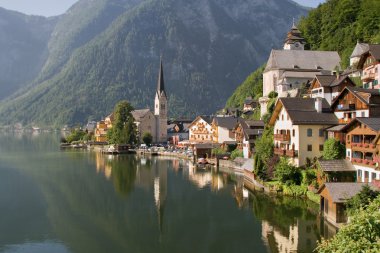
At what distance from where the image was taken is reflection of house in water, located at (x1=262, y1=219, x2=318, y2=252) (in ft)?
98.2

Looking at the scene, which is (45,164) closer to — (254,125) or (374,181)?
(254,125)

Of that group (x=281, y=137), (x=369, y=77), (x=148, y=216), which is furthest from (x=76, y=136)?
(x=148, y=216)

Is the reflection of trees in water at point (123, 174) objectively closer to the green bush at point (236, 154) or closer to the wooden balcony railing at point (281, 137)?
the green bush at point (236, 154)

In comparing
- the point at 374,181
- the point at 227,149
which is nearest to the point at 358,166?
the point at 374,181

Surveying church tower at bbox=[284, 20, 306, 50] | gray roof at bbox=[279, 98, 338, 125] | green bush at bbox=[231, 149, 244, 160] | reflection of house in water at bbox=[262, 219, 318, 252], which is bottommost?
reflection of house in water at bbox=[262, 219, 318, 252]

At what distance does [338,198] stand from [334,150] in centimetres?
1129

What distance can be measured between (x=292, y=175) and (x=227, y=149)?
3657 centimetres

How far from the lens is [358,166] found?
39312 mm

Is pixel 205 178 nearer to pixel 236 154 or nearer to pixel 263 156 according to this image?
pixel 263 156

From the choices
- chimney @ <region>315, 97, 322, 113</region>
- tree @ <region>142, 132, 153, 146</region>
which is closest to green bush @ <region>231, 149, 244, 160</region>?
chimney @ <region>315, 97, 322, 113</region>

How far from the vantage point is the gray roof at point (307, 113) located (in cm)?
4753

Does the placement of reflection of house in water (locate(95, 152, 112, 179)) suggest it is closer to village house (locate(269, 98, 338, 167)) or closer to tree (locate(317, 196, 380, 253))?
village house (locate(269, 98, 338, 167))

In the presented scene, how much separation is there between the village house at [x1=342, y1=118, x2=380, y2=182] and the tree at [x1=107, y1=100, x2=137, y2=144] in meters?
74.7

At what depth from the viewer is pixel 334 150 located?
43219 millimetres
